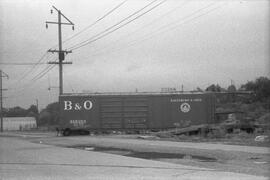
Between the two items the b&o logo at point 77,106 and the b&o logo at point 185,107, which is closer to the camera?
the b&o logo at point 185,107

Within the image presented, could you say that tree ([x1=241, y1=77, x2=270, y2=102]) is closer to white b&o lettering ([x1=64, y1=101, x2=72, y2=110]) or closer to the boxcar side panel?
the boxcar side panel

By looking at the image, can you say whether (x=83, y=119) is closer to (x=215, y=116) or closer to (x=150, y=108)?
(x=150, y=108)

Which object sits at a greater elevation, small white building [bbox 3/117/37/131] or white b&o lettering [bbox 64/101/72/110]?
white b&o lettering [bbox 64/101/72/110]

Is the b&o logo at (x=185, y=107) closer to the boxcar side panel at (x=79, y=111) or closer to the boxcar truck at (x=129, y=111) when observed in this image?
the boxcar truck at (x=129, y=111)

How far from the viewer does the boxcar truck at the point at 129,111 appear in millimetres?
47156

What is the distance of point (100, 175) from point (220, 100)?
56.0 m

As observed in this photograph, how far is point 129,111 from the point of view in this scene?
47.5 metres

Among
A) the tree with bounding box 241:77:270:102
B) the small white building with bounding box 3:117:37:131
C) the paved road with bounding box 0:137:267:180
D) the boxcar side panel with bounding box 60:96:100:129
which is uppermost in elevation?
the tree with bounding box 241:77:270:102

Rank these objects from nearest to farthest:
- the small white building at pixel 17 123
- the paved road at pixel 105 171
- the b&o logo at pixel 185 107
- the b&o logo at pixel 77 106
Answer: the paved road at pixel 105 171 → the b&o logo at pixel 185 107 → the b&o logo at pixel 77 106 → the small white building at pixel 17 123

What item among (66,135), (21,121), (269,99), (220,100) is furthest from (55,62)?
(21,121)

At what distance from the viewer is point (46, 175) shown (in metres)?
13.3

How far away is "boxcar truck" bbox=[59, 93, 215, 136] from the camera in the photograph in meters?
47.2

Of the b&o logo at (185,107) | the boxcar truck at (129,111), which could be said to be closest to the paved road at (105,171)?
the boxcar truck at (129,111)

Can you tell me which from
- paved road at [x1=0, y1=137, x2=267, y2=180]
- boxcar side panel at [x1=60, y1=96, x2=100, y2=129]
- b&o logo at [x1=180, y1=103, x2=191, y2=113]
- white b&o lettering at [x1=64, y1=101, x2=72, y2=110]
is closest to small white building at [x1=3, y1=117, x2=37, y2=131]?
boxcar side panel at [x1=60, y1=96, x2=100, y2=129]
